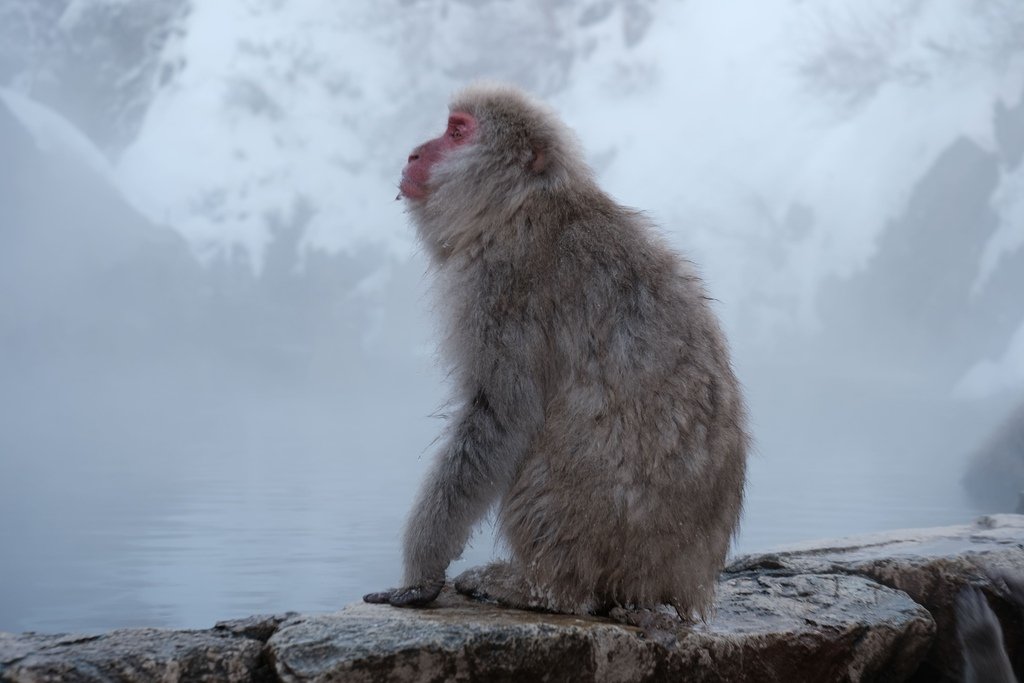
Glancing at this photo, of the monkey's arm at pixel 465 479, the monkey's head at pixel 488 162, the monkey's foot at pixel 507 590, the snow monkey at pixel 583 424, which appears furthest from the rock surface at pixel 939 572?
the monkey's head at pixel 488 162

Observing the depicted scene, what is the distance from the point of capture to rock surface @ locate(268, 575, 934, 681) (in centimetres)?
187

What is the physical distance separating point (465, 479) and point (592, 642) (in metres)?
0.41

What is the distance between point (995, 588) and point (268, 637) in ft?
6.95

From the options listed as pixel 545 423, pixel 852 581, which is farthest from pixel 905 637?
pixel 545 423

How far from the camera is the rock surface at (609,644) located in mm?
1870

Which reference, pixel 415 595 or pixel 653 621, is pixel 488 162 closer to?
pixel 415 595

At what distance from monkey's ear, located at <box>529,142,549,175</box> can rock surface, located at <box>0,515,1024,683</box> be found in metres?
1.01

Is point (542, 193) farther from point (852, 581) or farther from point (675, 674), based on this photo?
point (852, 581)

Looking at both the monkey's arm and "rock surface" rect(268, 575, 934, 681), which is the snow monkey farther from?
"rock surface" rect(268, 575, 934, 681)

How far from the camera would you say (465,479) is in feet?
6.86

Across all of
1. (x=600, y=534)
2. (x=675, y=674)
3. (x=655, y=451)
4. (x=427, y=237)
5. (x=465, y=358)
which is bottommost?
(x=675, y=674)

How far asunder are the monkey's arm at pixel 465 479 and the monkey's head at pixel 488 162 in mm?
444

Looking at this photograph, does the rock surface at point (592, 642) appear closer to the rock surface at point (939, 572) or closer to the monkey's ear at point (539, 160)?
the rock surface at point (939, 572)

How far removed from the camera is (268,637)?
2.02 meters
